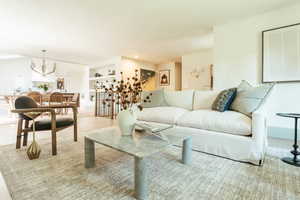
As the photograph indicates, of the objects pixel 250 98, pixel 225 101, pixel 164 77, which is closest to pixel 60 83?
pixel 164 77

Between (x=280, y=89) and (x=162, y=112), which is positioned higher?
(x=280, y=89)

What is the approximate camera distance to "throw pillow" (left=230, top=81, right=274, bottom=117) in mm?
1855

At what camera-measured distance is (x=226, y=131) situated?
1846 millimetres

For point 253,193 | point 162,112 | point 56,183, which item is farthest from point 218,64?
point 56,183

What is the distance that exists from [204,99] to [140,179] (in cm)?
200

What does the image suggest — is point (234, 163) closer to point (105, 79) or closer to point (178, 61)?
point (178, 61)

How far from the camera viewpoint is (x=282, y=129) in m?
2.74

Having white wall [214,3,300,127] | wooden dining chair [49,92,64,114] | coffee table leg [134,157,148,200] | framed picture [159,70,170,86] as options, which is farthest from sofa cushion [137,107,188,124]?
framed picture [159,70,170,86]

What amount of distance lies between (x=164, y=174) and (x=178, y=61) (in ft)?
20.6

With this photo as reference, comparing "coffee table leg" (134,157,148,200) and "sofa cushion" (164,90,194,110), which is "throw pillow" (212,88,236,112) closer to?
"sofa cushion" (164,90,194,110)

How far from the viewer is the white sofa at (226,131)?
1644 millimetres

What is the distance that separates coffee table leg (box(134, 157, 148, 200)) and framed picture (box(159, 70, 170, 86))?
6450 mm

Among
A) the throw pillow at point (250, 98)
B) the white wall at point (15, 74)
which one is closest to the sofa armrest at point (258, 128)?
the throw pillow at point (250, 98)

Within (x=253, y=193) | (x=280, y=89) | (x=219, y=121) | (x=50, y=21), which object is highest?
(x=50, y=21)
